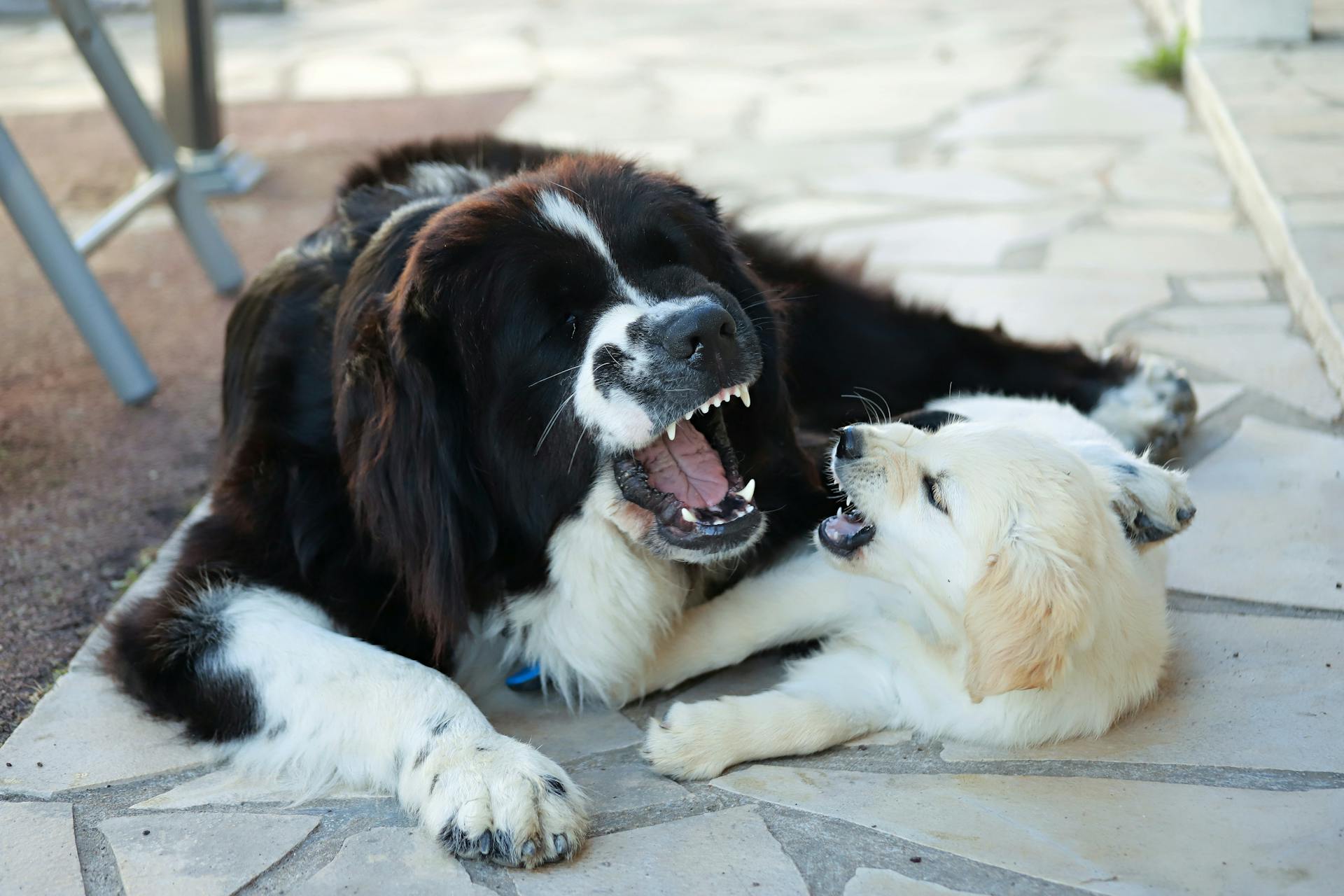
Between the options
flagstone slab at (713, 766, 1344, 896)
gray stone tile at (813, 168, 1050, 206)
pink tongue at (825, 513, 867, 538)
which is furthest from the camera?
gray stone tile at (813, 168, 1050, 206)

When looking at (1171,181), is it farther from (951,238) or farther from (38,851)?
(38,851)

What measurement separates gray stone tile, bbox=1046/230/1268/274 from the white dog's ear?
2.26m

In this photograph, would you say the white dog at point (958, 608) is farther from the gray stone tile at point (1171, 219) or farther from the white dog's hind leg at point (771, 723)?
the gray stone tile at point (1171, 219)

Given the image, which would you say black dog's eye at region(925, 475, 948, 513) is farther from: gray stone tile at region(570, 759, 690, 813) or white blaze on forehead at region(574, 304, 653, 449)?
gray stone tile at region(570, 759, 690, 813)

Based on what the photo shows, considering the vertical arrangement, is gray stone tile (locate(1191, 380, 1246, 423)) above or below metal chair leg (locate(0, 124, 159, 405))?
below

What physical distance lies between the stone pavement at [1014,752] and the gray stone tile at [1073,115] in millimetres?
34

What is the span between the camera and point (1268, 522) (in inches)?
105

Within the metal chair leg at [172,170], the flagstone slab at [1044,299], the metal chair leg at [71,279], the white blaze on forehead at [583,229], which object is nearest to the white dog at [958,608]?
the white blaze on forehead at [583,229]

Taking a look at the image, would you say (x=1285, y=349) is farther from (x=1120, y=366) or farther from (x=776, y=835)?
(x=776, y=835)

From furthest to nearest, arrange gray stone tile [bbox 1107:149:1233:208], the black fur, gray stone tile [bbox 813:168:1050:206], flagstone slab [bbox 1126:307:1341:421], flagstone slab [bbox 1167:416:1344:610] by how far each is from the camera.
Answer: gray stone tile [bbox 813:168:1050:206] < gray stone tile [bbox 1107:149:1233:208] < flagstone slab [bbox 1126:307:1341:421] < flagstone slab [bbox 1167:416:1344:610] < the black fur

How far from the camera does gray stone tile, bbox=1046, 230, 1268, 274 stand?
3918 mm

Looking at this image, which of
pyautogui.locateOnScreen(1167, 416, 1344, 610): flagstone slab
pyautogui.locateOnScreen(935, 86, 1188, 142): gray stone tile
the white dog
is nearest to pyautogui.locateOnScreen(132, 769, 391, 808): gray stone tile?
the white dog

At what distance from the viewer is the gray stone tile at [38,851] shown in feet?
6.19

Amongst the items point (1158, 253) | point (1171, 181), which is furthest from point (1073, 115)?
point (1158, 253)
